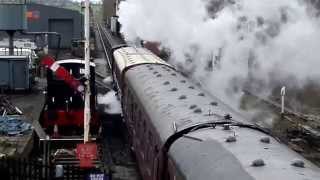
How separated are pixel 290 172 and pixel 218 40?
13925 mm

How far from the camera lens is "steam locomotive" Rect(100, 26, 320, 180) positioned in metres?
5.50

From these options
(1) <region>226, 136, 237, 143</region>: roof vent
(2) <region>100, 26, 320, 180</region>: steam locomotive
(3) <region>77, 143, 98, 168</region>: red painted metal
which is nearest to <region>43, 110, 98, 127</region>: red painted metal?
(2) <region>100, 26, 320, 180</region>: steam locomotive

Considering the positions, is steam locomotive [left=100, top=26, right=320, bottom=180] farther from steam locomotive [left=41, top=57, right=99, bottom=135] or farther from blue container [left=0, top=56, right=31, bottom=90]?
blue container [left=0, top=56, right=31, bottom=90]

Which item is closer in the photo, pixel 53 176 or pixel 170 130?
pixel 170 130

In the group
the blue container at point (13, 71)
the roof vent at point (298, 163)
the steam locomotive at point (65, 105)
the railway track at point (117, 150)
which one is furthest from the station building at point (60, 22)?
the roof vent at point (298, 163)

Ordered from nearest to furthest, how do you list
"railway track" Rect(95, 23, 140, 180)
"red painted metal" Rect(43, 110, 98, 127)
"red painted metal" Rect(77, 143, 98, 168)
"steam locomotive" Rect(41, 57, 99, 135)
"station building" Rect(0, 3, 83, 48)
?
"red painted metal" Rect(77, 143, 98, 168) → "railway track" Rect(95, 23, 140, 180) → "steam locomotive" Rect(41, 57, 99, 135) → "red painted metal" Rect(43, 110, 98, 127) → "station building" Rect(0, 3, 83, 48)

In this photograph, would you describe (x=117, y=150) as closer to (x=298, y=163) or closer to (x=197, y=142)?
(x=197, y=142)

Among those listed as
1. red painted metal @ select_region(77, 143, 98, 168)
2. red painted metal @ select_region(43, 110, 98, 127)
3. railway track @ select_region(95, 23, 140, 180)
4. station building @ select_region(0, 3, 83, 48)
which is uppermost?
station building @ select_region(0, 3, 83, 48)

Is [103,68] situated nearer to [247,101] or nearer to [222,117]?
[247,101]

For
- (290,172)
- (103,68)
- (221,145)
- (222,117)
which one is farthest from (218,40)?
(103,68)

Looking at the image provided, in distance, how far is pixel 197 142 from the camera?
6.73 metres

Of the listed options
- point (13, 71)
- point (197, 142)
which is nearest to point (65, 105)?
point (13, 71)

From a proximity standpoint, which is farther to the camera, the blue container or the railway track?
the blue container

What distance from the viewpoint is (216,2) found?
21812mm
